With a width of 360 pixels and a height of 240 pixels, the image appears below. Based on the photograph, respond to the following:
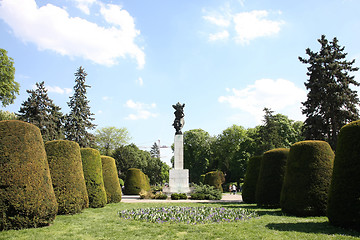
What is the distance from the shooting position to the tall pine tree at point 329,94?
24.1 m

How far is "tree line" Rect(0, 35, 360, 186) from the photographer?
24.6 metres

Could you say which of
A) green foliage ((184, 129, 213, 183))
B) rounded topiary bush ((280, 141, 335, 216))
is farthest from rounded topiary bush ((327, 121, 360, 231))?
green foliage ((184, 129, 213, 183))

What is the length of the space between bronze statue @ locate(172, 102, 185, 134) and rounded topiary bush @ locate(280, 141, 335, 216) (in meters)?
15.1

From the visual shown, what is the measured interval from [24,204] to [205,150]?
5278 cm

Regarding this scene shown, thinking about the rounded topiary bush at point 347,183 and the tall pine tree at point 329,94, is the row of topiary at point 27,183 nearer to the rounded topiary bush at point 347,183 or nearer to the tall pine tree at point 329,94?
the rounded topiary bush at point 347,183

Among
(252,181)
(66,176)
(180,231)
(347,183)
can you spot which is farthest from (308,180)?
(66,176)

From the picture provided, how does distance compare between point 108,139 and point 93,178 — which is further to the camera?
point 108,139

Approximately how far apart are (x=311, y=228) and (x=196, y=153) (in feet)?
168

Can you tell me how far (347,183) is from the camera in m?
7.58

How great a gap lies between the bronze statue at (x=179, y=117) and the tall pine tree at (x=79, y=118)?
53.1 ft

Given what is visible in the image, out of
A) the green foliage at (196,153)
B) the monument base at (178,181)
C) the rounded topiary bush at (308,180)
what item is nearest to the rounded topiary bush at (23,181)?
the rounded topiary bush at (308,180)

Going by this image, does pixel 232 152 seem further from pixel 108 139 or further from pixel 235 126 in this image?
pixel 108 139

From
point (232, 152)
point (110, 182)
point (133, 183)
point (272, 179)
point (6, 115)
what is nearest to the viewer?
point (272, 179)

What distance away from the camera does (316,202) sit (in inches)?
403
